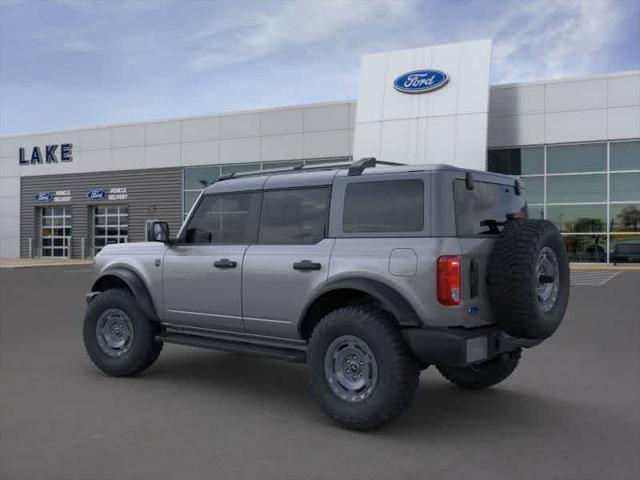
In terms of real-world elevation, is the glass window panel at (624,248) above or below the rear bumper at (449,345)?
above

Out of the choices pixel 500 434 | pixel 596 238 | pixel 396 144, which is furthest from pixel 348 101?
pixel 500 434

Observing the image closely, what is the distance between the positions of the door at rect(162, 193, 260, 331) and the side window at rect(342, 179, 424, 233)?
1.03m

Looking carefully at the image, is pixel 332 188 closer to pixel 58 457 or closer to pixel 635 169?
pixel 58 457

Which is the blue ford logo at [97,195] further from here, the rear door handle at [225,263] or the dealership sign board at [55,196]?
the rear door handle at [225,263]

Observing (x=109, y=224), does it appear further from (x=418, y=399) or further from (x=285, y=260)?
(x=418, y=399)

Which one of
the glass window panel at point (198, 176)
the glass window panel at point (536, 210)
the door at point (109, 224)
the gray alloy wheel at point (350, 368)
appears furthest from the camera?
the door at point (109, 224)

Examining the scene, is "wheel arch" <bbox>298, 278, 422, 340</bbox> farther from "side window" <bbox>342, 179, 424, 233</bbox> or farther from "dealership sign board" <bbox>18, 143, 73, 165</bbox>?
"dealership sign board" <bbox>18, 143, 73, 165</bbox>

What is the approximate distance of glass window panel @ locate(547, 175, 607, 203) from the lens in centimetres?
2577

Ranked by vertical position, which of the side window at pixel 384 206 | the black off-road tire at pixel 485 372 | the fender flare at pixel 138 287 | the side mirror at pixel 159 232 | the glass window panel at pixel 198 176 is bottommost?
the black off-road tire at pixel 485 372

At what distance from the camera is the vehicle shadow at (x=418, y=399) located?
4.98 metres

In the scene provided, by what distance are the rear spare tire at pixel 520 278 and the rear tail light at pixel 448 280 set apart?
0.40 metres

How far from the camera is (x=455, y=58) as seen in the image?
2567cm

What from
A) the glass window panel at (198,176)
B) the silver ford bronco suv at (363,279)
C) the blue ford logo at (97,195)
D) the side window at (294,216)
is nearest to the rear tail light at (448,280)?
the silver ford bronco suv at (363,279)

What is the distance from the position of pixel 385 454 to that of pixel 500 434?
38.0 inches
